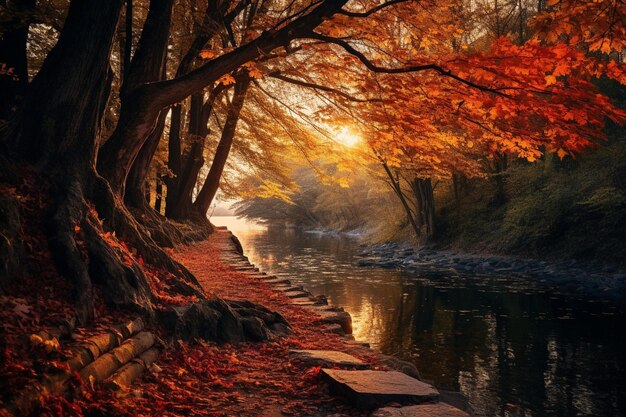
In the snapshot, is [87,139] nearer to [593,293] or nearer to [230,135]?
[230,135]

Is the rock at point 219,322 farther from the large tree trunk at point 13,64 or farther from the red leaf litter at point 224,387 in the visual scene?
the large tree trunk at point 13,64

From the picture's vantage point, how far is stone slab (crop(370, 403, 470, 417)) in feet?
12.3

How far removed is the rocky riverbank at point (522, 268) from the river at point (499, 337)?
1.18 metres

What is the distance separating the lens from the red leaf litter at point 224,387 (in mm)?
3324

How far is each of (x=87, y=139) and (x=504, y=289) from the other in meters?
14.4

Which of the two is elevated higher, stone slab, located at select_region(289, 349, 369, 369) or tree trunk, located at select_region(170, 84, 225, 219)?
tree trunk, located at select_region(170, 84, 225, 219)

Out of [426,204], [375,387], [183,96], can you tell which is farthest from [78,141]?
[426,204]

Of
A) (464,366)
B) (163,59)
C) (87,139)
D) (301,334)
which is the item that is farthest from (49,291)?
(464,366)

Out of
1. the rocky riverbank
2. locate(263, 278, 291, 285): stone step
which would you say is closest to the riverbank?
locate(263, 278, 291, 285): stone step

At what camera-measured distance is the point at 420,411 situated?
3.85 metres

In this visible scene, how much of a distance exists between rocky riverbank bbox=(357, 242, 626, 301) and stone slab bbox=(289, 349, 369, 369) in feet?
40.8

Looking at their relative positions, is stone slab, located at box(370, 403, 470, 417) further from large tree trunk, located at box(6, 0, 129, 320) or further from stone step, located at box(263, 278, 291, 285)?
stone step, located at box(263, 278, 291, 285)

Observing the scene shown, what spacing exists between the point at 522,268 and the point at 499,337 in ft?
32.8

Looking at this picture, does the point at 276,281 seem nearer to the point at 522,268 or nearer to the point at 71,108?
the point at 71,108
